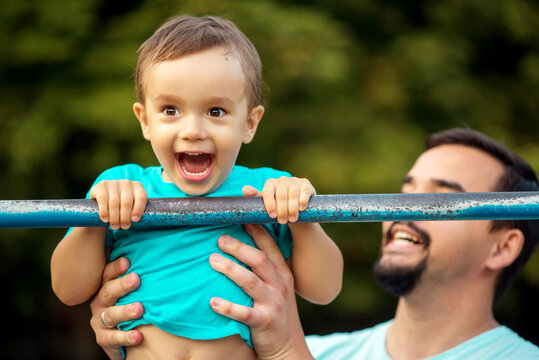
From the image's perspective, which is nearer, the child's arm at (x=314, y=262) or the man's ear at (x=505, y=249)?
the child's arm at (x=314, y=262)

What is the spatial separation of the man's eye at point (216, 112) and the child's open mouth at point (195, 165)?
0.10 m

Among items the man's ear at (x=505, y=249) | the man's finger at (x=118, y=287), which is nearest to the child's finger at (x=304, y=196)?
the man's finger at (x=118, y=287)

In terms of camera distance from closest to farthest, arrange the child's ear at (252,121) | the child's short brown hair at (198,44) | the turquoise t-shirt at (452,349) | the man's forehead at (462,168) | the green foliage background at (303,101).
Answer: the child's short brown hair at (198,44)
the child's ear at (252,121)
the turquoise t-shirt at (452,349)
the man's forehead at (462,168)
the green foliage background at (303,101)

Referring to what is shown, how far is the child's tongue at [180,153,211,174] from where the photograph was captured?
1.54 m

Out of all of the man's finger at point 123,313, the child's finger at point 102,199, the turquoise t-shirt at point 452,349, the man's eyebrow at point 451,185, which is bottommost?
the turquoise t-shirt at point 452,349

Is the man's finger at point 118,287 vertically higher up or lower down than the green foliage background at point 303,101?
lower down

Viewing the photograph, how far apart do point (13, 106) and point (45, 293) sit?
1545 millimetres

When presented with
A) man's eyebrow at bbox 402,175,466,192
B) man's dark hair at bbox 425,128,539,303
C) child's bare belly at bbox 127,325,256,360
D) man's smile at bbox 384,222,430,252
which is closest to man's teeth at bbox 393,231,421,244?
man's smile at bbox 384,222,430,252

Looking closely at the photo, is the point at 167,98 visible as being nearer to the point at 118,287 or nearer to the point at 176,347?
the point at 118,287

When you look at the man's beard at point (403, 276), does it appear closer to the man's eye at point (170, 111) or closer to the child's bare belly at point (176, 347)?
the child's bare belly at point (176, 347)

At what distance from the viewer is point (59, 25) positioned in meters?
4.41

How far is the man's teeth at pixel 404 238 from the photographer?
8.45 ft

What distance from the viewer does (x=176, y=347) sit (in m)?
1.52

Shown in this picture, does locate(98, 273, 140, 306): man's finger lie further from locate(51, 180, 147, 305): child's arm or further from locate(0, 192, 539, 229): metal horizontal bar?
locate(0, 192, 539, 229): metal horizontal bar
